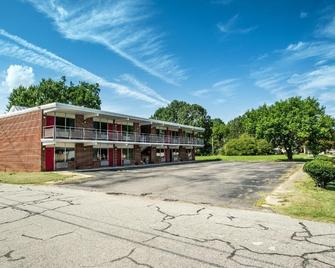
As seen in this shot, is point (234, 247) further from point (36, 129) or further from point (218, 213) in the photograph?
point (36, 129)

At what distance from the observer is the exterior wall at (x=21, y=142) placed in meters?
28.2

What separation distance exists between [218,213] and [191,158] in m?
44.2

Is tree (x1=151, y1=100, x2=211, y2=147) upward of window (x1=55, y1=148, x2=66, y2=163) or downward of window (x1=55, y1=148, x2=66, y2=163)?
upward

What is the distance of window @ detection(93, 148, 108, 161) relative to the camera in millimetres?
33078

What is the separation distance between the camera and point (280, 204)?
36.2 ft

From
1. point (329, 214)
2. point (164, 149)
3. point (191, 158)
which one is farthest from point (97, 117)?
point (329, 214)

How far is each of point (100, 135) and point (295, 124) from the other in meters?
29.7

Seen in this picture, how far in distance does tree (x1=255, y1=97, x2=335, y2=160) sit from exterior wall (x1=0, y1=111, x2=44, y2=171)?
33897 mm

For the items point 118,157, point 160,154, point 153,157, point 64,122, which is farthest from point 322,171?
point 160,154

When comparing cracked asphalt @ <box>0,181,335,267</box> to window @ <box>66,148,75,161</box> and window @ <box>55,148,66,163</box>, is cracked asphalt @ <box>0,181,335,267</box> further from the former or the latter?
window @ <box>66,148,75,161</box>

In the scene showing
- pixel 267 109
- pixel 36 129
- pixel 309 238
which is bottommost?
pixel 309 238

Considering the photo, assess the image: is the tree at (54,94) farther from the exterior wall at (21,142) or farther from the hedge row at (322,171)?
the hedge row at (322,171)

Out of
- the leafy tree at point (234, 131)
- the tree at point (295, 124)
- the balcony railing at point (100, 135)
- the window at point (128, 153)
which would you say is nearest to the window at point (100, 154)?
the balcony railing at point (100, 135)

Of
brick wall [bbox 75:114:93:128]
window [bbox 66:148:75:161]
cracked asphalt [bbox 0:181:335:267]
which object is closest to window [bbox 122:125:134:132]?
brick wall [bbox 75:114:93:128]
